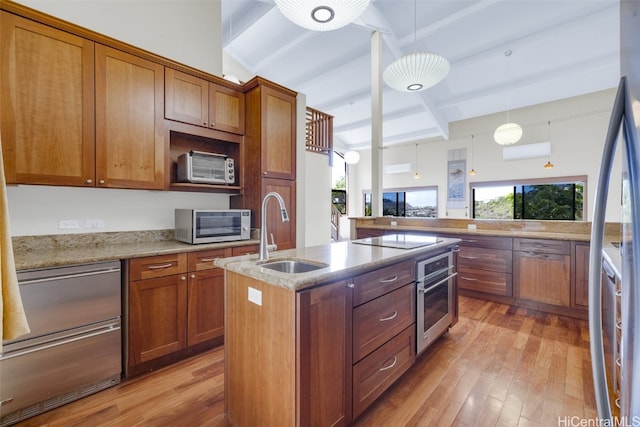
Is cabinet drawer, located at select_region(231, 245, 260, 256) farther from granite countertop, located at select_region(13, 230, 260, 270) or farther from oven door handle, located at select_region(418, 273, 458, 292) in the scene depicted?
oven door handle, located at select_region(418, 273, 458, 292)

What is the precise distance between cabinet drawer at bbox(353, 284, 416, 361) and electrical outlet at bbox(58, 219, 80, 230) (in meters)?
2.43

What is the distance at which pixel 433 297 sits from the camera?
222cm

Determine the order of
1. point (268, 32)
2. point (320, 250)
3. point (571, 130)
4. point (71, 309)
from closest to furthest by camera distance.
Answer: point (71, 309) → point (320, 250) → point (268, 32) → point (571, 130)

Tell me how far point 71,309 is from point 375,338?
6.36 feet

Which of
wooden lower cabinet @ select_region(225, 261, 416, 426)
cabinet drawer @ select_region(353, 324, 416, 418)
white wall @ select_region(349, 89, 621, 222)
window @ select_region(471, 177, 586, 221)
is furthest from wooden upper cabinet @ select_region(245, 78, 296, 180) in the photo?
window @ select_region(471, 177, 586, 221)

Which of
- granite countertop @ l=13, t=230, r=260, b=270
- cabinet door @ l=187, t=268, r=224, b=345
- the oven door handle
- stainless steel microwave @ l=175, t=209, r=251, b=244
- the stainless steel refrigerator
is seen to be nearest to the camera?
the stainless steel refrigerator

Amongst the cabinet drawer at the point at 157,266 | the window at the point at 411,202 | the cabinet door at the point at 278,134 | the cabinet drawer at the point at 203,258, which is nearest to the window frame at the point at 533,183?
the window at the point at 411,202

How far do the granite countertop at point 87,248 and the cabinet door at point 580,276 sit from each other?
345cm

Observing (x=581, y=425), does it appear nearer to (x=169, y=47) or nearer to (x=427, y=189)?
(x=169, y=47)

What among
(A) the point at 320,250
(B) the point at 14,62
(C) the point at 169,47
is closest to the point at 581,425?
(A) the point at 320,250

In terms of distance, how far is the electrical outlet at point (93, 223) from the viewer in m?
2.36

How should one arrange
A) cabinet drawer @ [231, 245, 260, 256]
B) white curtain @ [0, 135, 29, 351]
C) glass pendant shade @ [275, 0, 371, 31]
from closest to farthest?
white curtain @ [0, 135, 29, 351] < glass pendant shade @ [275, 0, 371, 31] < cabinet drawer @ [231, 245, 260, 256]

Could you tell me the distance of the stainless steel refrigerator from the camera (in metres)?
0.57

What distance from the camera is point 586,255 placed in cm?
289
